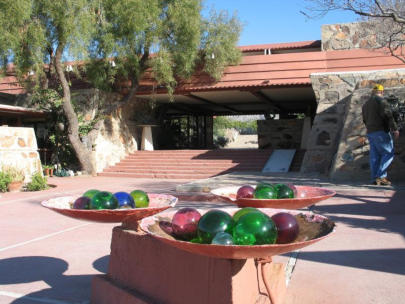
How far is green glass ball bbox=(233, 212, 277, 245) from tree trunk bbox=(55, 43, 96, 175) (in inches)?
495

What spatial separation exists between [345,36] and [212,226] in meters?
16.2

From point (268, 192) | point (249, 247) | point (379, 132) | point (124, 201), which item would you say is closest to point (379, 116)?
point (379, 132)

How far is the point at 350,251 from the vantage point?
135 inches

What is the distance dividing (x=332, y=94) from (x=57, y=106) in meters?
9.82

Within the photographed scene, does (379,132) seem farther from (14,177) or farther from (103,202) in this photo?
(14,177)

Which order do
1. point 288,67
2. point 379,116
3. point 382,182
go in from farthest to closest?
point 288,67
point 382,182
point 379,116

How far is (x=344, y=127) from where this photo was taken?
349 inches

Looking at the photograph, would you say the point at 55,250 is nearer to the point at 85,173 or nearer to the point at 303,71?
the point at 85,173

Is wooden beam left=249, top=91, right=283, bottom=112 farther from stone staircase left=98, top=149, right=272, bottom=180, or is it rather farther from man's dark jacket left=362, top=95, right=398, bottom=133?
man's dark jacket left=362, top=95, right=398, bottom=133

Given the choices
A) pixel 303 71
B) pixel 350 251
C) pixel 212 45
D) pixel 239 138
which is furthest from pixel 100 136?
pixel 239 138

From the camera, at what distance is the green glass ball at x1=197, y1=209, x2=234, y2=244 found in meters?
1.68

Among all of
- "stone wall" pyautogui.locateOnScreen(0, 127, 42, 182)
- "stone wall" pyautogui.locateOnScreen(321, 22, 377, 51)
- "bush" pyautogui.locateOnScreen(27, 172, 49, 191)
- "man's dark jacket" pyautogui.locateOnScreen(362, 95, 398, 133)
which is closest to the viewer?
"man's dark jacket" pyautogui.locateOnScreen(362, 95, 398, 133)

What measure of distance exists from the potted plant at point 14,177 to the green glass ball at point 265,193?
8.44 metres

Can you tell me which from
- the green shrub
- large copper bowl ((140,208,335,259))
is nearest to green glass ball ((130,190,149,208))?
large copper bowl ((140,208,335,259))
